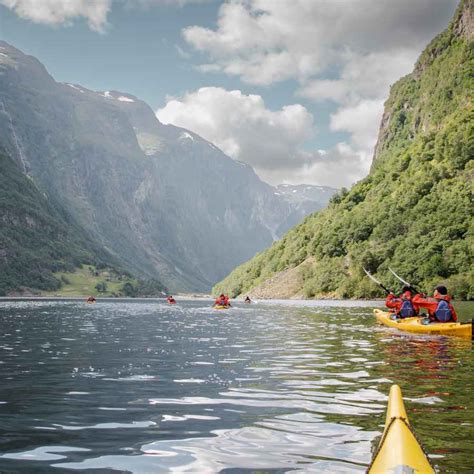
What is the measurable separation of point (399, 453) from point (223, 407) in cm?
765

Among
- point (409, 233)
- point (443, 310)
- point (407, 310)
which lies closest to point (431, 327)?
point (443, 310)

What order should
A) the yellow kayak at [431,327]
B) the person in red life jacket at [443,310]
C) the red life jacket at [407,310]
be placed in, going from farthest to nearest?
the red life jacket at [407,310], the person in red life jacket at [443,310], the yellow kayak at [431,327]

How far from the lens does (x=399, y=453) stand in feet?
27.8

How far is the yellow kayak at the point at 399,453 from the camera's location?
8.17 m

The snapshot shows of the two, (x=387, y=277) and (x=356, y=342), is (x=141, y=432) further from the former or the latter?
(x=387, y=277)

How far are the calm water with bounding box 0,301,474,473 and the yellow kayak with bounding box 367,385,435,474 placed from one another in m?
1.29

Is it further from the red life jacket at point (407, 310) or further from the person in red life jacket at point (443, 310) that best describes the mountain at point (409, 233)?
the person in red life jacket at point (443, 310)

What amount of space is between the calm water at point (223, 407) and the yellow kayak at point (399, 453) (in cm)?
129

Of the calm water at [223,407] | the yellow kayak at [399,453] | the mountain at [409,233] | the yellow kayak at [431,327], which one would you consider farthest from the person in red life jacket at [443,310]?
the mountain at [409,233]

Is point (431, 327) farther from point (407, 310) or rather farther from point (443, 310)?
point (407, 310)

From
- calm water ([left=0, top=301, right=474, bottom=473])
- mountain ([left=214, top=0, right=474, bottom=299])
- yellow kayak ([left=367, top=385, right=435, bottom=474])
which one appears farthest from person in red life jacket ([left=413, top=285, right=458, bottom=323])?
mountain ([left=214, top=0, right=474, bottom=299])

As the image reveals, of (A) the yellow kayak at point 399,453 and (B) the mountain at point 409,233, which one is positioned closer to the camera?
(A) the yellow kayak at point 399,453

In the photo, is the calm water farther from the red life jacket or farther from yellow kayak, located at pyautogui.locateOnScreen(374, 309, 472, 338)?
the red life jacket

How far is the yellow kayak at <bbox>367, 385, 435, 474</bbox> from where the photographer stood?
8.17 m
